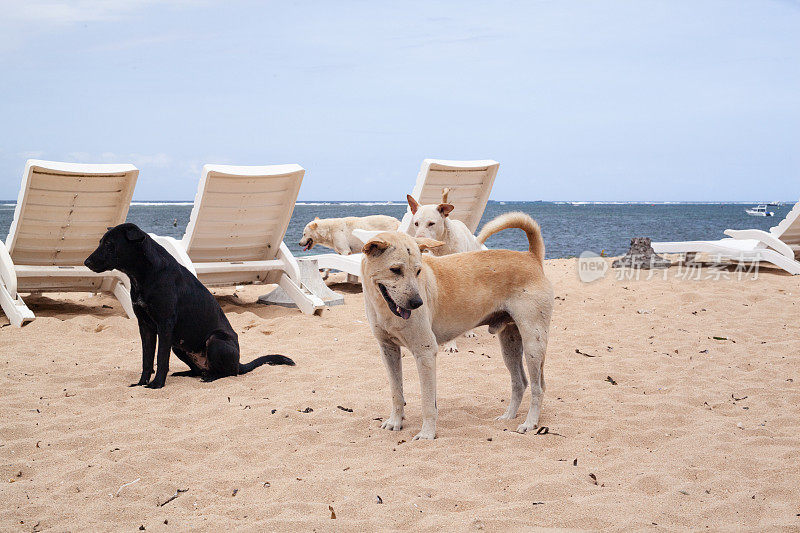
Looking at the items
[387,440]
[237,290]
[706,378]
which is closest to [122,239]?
[387,440]

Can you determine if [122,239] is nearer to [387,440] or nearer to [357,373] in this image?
[357,373]

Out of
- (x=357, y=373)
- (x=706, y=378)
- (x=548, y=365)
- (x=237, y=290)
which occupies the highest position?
(x=706, y=378)

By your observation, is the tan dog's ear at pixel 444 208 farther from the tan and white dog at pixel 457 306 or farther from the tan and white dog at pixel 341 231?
the tan and white dog at pixel 341 231

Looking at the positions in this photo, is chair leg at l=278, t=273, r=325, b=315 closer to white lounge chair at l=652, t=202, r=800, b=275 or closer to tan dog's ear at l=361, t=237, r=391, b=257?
tan dog's ear at l=361, t=237, r=391, b=257

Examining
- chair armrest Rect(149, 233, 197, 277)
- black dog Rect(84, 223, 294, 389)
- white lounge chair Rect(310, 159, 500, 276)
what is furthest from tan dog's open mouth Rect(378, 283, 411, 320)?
white lounge chair Rect(310, 159, 500, 276)

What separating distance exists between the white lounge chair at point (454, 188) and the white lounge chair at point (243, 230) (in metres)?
0.65

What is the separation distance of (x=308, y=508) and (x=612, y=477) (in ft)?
4.76

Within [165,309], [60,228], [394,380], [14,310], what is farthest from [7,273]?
[394,380]

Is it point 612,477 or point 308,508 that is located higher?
point 612,477

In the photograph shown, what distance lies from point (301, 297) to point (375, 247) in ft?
14.7

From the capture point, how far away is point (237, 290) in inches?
390

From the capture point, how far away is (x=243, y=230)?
787 cm

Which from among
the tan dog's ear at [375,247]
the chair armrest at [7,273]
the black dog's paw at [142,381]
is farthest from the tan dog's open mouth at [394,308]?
the chair armrest at [7,273]

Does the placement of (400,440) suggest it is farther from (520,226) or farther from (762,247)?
(762,247)
